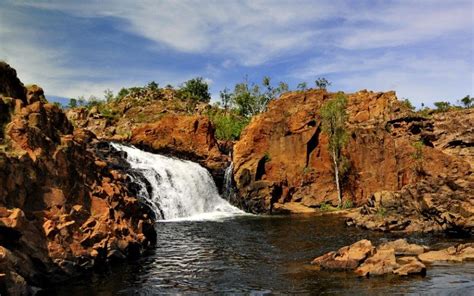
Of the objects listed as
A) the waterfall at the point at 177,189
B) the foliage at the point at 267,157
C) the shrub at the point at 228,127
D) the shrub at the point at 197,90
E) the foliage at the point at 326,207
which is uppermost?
the shrub at the point at 197,90

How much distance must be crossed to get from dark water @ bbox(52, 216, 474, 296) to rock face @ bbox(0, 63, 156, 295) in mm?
1434

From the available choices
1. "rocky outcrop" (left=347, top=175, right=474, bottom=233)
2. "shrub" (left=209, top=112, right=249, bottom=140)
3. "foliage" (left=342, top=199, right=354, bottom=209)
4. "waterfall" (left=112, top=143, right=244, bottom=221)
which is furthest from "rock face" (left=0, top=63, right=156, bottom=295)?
"shrub" (left=209, top=112, right=249, bottom=140)

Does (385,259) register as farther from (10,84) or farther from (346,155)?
(346,155)

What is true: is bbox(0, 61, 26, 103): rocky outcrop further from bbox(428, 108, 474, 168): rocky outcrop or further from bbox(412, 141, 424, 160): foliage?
bbox(428, 108, 474, 168): rocky outcrop

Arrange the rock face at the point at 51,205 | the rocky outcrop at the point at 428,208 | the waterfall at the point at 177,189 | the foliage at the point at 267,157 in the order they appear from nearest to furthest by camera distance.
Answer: the rock face at the point at 51,205 → the rocky outcrop at the point at 428,208 → the waterfall at the point at 177,189 → the foliage at the point at 267,157

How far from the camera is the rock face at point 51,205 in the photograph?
20.2 meters

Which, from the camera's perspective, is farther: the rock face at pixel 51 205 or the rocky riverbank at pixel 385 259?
the rocky riverbank at pixel 385 259

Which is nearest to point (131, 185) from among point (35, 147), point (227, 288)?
point (35, 147)

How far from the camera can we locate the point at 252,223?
45.2 m

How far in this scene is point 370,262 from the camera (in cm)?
2359

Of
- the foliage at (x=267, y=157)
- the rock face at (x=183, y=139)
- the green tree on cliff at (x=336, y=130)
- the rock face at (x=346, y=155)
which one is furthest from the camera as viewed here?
the rock face at (x=183, y=139)

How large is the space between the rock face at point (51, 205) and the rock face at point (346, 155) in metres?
Answer: 29.0

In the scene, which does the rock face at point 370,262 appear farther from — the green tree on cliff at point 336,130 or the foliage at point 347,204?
the green tree on cliff at point 336,130

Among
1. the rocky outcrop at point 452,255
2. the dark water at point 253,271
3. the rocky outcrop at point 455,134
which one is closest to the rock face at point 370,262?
the dark water at point 253,271
